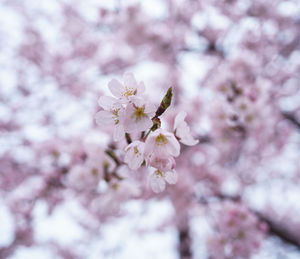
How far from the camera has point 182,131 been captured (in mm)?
1079

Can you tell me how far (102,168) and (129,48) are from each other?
4.87m

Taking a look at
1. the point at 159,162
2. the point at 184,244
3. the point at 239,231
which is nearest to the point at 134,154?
the point at 159,162

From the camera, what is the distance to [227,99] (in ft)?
8.09

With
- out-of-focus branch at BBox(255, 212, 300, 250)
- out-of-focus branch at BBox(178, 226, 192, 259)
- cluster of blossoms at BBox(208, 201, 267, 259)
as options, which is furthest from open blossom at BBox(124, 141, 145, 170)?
out-of-focus branch at BBox(178, 226, 192, 259)

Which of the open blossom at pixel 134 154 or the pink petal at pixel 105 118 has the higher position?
the pink petal at pixel 105 118

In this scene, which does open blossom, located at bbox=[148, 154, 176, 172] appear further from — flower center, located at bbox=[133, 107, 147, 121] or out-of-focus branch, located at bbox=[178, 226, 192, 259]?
out-of-focus branch, located at bbox=[178, 226, 192, 259]

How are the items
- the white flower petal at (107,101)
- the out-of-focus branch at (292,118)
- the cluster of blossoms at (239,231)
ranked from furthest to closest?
the out-of-focus branch at (292,118)
the cluster of blossoms at (239,231)
the white flower petal at (107,101)

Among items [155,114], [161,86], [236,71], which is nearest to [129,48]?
[161,86]

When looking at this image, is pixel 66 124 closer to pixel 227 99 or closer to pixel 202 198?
pixel 202 198

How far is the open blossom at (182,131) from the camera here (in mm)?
1058

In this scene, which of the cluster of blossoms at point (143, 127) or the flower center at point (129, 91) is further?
the flower center at point (129, 91)

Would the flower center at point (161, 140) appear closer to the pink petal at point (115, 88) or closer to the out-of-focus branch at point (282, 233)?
the pink petal at point (115, 88)

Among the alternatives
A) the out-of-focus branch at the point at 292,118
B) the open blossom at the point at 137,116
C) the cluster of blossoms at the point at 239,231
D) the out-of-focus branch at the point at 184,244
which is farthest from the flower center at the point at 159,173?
the out-of-focus branch at the point at 184,244

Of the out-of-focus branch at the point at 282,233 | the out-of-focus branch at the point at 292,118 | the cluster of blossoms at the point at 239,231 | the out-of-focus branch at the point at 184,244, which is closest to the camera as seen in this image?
the cluster of blossoms at the point at 239,231
